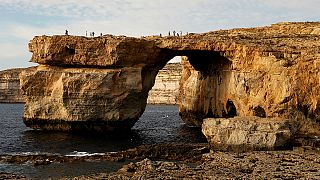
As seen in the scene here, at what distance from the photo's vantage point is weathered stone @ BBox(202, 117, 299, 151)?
3122 centimetres

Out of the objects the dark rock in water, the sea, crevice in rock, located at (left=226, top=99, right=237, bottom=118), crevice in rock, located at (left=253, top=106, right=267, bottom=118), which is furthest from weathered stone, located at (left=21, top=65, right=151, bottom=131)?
the dark rock in water

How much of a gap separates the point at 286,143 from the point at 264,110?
22.9 ft

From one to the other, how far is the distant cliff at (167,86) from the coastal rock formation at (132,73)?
234 ft

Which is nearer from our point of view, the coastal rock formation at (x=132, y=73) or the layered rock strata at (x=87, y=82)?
the coastal rock formation at (x=132, y=73)

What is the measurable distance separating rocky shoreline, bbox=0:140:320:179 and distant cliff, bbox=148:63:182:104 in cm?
8577

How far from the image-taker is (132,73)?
44.8 meters

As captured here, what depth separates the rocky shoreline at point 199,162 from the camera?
23.0 meters

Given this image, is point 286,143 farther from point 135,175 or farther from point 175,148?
A: point 135,175

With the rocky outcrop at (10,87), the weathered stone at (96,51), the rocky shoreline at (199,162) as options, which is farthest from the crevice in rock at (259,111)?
the rocky outcrop at (10,87)

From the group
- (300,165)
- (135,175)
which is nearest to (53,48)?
(135,175)

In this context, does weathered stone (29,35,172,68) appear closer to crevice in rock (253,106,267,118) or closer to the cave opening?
the cave opening

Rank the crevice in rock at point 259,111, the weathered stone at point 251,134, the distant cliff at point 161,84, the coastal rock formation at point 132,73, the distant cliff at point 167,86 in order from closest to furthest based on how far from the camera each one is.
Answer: the weathered stone at point 251,134 → the coastal rock formation at point 132,73 → the crevice in rock at point 259,111 → the distant cliff at point 167,86 → the distant cliff at point 161,84

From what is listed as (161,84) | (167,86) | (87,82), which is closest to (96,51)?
(87,82)

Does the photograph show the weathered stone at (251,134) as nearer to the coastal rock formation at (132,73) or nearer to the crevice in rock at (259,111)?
the coastal rock formation at (132,73)
